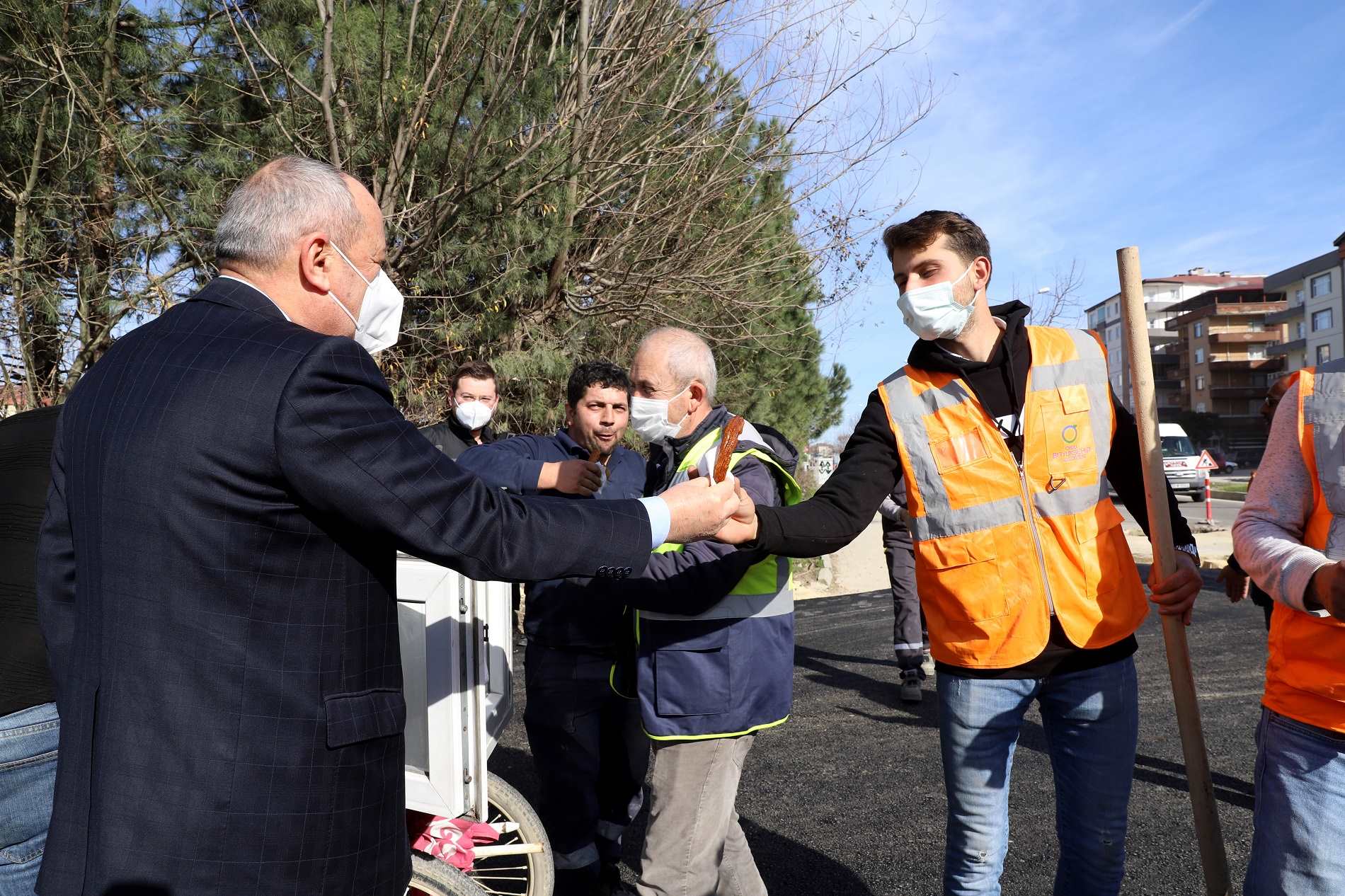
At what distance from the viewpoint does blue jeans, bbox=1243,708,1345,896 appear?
1.81m

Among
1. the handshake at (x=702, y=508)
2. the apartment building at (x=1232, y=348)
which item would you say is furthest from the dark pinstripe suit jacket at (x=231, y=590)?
the apartment building at (x=1232, y=348)

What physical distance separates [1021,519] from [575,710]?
72.2 inches

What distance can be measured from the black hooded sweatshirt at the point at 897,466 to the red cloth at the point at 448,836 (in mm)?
A: 1289

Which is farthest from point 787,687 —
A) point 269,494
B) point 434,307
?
point 434,307

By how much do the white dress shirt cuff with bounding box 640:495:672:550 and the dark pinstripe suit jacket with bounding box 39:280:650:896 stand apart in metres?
0.39

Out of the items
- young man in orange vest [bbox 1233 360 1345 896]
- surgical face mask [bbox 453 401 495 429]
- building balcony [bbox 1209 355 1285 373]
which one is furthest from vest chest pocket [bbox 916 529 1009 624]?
building balcony [bbox 1209 355 1285 373]

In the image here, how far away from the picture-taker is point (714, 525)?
2.05 metres

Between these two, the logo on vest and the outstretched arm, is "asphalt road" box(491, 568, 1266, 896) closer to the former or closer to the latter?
the outstretched arm

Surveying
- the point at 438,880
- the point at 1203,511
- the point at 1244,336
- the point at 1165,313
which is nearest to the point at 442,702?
the point at 438,880

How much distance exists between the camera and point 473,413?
5266 mm

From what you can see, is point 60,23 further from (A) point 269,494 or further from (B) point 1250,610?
(B) point 1250,610

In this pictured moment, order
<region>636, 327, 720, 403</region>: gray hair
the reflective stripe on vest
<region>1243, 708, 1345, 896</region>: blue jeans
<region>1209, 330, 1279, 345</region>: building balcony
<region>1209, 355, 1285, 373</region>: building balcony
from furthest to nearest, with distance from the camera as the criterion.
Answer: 1. <region>1209, 330, 1279, 345</region>: building balcony
2. <region>1209, 355, 1285, 373</region>: building balcony
3. <region>636, 327, 720, 403</region>: gray hair
4. the reflective stripe on vest
5. <region>1243, 708, 1345, 896</region>: blue jeans

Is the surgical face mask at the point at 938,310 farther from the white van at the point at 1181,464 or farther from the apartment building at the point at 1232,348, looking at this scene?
the apartment building at the point at 1232,348

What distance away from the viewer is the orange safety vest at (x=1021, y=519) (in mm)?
2307
